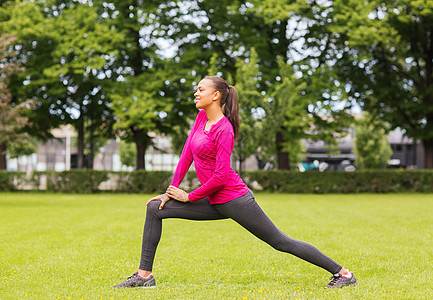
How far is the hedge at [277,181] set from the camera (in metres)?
25.1

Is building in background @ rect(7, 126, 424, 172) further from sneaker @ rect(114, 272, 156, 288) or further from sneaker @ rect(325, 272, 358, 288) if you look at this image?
sneaker @ rect(325, 272, 358, 288)

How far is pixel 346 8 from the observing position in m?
24.2

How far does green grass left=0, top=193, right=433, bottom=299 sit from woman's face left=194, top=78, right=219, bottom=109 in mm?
1804

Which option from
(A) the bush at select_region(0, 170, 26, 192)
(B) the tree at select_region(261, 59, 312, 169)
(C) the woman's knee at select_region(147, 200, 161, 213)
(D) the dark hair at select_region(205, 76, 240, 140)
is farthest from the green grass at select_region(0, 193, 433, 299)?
(A) the bush at select_region(0, 170, 26, 192)

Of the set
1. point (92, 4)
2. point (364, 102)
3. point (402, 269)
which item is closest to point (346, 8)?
point (364, 102)

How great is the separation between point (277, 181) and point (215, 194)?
2081 cm

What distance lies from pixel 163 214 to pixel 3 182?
24380mm

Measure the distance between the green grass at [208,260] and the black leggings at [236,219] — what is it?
1.21 feet

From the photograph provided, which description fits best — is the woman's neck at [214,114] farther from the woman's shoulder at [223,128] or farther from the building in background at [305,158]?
the building in background at [305,158]

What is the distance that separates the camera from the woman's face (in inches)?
183

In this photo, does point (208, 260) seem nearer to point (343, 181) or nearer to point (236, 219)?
point (236, 219)

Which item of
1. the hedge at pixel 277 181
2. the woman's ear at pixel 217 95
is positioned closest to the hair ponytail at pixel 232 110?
the woman's ear at pixel 217 95

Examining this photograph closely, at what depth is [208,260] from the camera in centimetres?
677

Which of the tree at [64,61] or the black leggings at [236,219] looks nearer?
the black leggings at [236,219]
